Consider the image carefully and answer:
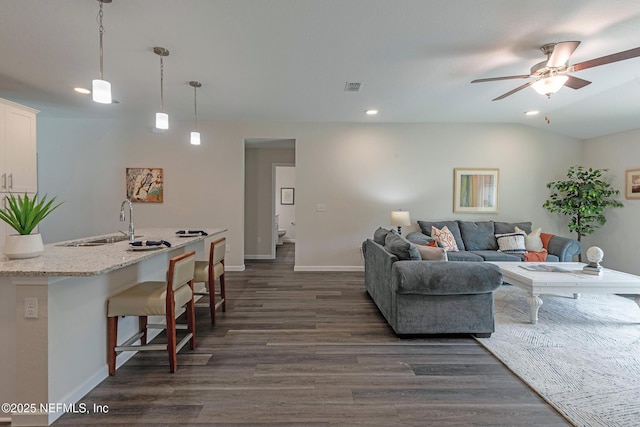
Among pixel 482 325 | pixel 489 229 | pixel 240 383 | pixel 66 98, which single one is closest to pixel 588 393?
pixel 482 325

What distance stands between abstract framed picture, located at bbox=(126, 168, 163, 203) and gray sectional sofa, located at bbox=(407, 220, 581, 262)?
4512 mm

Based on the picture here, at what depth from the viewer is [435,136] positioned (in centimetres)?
539

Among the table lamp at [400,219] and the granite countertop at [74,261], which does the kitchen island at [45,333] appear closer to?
the granite countertop at [74,261]

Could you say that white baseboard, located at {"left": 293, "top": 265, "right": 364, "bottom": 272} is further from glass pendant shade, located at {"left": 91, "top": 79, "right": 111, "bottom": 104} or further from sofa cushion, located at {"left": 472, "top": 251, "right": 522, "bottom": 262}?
glass pendant shade, located at {"left": 91, "top": 79, "right": 111, "bottom": 104}

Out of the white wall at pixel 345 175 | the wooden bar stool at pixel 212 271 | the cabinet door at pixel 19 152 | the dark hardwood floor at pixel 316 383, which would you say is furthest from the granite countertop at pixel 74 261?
the white wall at pixel 345 175

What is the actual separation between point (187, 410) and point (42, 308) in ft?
3.27

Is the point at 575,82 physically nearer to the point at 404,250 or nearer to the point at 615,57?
the point at 615,57

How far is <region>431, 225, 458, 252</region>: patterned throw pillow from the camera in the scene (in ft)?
15.1

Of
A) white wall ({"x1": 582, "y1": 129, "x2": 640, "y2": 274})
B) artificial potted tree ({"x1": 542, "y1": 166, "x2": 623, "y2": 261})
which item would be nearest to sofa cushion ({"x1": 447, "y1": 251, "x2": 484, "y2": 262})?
artificial potted tree ({"x1": 542, "y1": 166, "x2": 623, "y2": 261})

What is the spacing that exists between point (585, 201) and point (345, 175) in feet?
12.9

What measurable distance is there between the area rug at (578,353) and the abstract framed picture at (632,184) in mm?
1826

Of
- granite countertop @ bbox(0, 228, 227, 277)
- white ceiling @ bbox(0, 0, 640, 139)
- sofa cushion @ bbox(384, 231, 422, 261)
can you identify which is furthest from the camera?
sofa cushion @ bbox(384, 231, 422, 261)

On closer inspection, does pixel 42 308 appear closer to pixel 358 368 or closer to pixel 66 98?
pixel 358 368

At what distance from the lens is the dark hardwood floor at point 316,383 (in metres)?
1.71
